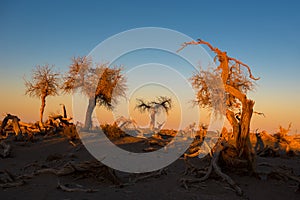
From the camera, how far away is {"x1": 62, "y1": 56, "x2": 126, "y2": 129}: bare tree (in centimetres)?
2127

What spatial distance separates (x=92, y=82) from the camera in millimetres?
21641

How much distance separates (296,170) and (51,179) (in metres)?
8.21

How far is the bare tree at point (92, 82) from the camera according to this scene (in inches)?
837

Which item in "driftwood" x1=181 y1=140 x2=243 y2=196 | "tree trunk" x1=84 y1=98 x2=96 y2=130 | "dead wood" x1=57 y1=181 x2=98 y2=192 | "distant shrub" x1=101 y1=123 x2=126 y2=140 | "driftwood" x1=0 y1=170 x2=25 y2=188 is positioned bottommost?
"driftwood" x1=0 y1=170 x2=25 y2=188

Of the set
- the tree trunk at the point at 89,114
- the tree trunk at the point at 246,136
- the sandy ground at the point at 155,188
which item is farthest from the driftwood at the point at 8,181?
the tree trunk at the point at 89,114

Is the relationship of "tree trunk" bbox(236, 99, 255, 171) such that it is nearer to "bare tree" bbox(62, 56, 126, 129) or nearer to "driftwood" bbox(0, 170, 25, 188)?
"driftwood" bbox(0, 170, 25, 188)

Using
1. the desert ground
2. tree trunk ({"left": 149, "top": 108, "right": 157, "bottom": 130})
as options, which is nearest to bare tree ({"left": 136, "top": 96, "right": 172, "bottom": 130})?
tree trunk ({"left": 149, "top": 108, "right": 157, "bottom": 130})

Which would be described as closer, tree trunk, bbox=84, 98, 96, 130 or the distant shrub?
the distant shrub

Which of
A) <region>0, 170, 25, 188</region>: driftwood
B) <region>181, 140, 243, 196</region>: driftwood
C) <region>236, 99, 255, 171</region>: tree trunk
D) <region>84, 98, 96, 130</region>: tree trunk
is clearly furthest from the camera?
<region>84, 98, 96, 130</region>: tree trunk

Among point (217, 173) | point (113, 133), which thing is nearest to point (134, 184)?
point (217, 173)

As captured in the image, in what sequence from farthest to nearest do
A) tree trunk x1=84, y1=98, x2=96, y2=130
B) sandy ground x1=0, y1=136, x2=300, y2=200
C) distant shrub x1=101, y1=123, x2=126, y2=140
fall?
tree trunk x1=84, y1=98, x2=96, y2=130 < distant shrub x1=101, y1=123, x2=126, y2=140 < sandy ground x1=0, y1=136, x2=300, y2=200

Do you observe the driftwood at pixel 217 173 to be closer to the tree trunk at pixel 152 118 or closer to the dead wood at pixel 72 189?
the dead wood at pixel 72 189

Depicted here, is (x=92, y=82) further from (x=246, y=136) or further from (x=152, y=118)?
(x=246, y=136)

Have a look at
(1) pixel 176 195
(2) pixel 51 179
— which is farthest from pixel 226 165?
(2) pixel 51 179
